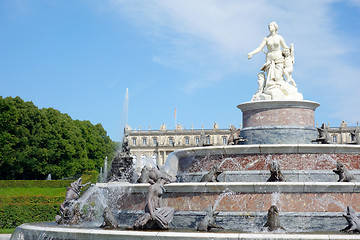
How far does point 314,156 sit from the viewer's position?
13812mm

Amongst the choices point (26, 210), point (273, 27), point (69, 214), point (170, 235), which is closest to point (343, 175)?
point (170, 235)

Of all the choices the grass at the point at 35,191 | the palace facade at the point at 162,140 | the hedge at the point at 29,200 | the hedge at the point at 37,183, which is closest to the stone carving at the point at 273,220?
the hedge at the point at 29,200

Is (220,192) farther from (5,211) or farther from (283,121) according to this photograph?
(5,211)

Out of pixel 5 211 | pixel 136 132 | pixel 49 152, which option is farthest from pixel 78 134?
pixel 136 132

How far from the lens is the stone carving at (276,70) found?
17.9 m

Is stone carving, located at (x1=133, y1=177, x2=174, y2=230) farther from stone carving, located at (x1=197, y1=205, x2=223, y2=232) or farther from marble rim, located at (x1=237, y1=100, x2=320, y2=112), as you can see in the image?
marble rim, located at (x1=237, y1=100, x2=320, y2=112)

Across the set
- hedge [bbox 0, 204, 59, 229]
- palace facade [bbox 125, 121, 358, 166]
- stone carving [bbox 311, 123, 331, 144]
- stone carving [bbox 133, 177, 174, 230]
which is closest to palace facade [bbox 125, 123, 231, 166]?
palace facade [bbox 125, 121, 358, 166]

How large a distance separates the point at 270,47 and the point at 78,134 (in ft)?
149

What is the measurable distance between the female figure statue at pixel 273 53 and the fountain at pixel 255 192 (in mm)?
1187

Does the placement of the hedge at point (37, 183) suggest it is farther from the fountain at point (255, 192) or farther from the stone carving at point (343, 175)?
the stone carving at point (343, 175)

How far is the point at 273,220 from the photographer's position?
423 inches

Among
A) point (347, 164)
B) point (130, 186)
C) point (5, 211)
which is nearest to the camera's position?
point (130, 186)

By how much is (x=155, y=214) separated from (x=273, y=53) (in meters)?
9.46

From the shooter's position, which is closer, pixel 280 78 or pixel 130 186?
pixel 130 186
